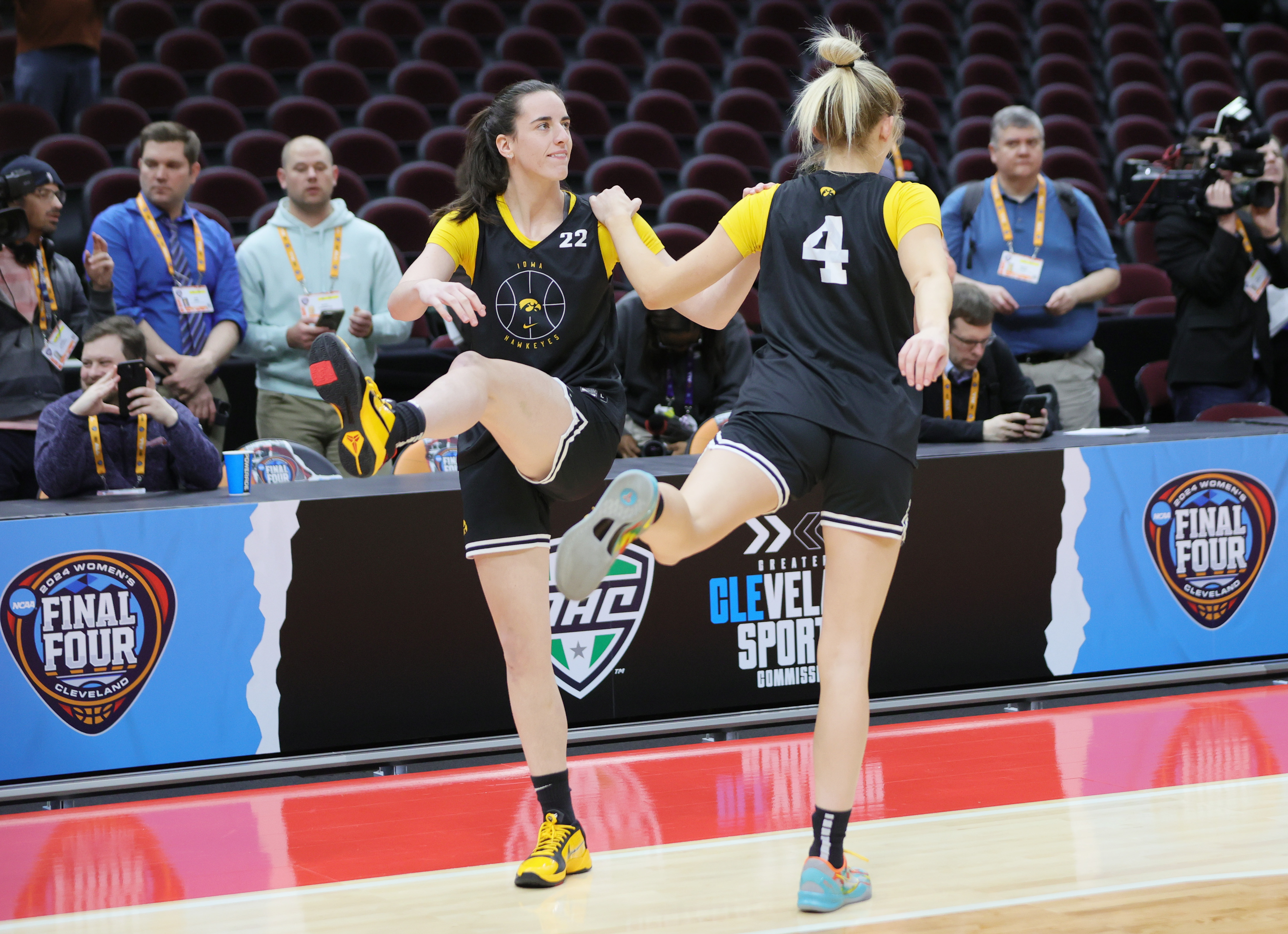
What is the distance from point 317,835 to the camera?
334 cm

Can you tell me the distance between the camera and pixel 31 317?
193 inches

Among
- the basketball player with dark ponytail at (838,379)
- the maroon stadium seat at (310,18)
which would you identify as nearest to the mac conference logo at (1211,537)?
the basketball player with dark ponytail at (838,379)

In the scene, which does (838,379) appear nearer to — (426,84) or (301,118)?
(301,118)

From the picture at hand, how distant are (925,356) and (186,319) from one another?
387 cm

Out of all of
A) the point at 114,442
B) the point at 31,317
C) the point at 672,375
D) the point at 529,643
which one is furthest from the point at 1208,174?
the point at 31,317

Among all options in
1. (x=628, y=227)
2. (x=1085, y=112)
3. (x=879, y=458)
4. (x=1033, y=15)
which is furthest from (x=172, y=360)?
(x=1033, y=15)

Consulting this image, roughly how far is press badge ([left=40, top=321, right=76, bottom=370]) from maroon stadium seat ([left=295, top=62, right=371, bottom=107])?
3.95 meters

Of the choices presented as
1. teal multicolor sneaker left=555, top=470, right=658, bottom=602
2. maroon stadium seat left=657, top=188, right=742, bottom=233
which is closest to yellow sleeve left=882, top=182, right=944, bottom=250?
teal multicolor sneaker left=555, top=470, right=658, bottom=602

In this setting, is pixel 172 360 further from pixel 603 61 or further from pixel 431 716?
pixel 603 61

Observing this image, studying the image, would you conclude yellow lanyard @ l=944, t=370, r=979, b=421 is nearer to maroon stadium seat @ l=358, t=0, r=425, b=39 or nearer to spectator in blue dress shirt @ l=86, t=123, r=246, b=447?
spectator in blue dress shirt @ l=86, t=123, r=246, b=447

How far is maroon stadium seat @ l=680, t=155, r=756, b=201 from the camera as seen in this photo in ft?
27.1

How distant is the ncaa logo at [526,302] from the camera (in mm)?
2900

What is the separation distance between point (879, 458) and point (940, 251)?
399mm

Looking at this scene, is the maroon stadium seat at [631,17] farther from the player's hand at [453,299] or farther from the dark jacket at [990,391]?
the player's hand at [453,299]
